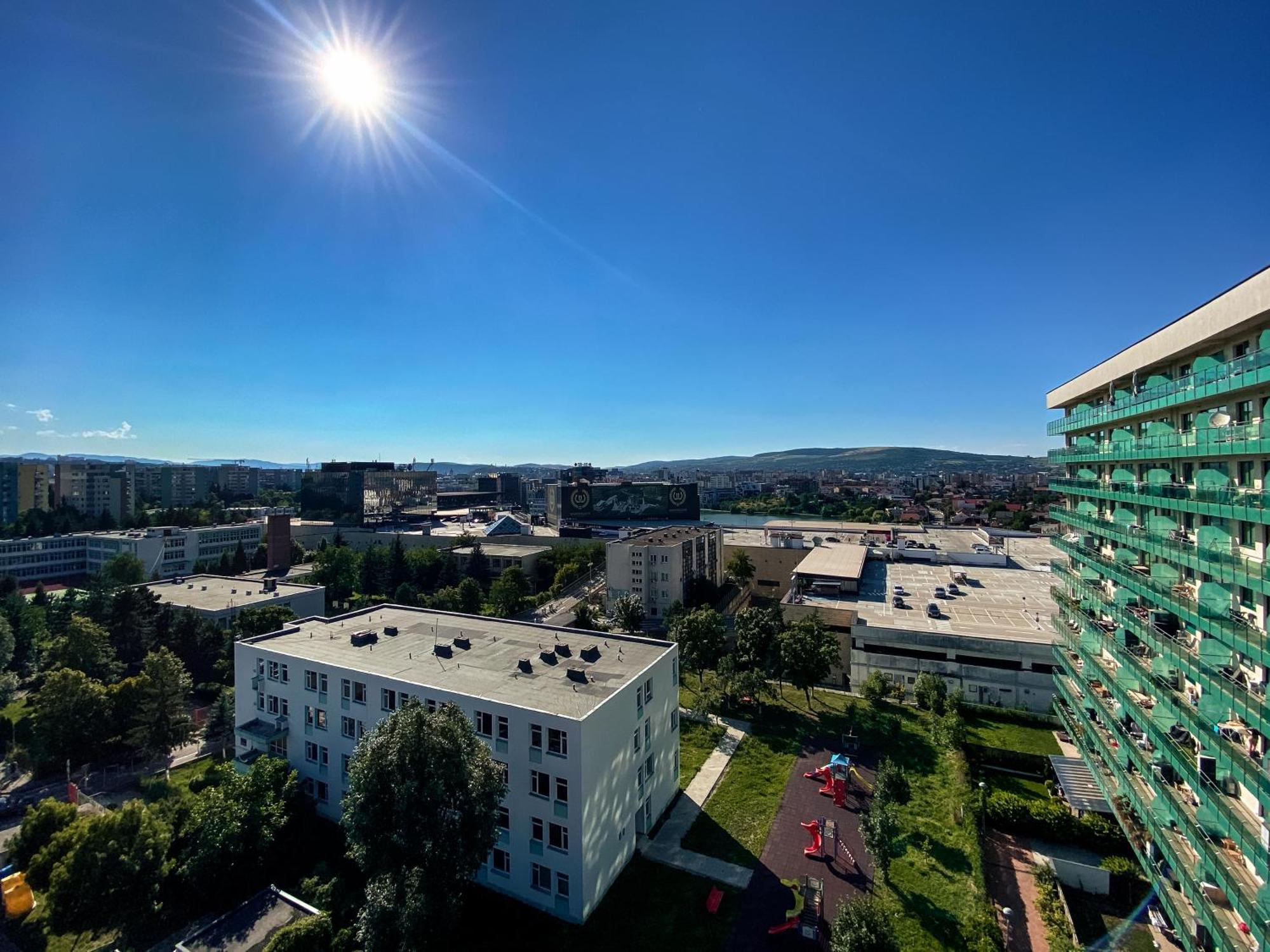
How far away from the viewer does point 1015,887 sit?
47.9ft

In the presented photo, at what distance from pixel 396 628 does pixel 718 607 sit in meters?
29.3

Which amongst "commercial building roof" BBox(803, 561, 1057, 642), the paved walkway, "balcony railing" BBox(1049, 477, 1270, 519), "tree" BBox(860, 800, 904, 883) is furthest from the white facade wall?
"commercial building roof" BBox(803, 561, 1057, 642)

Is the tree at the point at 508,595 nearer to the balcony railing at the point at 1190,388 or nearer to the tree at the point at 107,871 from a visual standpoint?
the tree at the point at 107,871

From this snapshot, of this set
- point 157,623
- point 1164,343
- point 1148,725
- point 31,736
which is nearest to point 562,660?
point 1148,725

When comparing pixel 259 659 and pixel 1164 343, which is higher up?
pixel 1164 343

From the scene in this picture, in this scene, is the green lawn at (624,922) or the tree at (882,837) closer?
the green lawn at (624,922)

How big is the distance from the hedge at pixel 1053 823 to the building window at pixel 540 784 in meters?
13.2

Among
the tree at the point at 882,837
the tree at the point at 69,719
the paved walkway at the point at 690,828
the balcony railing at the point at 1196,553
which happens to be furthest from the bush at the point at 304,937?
the balcony railing at the point at 1196,553

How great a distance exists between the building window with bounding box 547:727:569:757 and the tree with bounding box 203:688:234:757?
706 inches

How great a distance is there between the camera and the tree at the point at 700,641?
2764cm

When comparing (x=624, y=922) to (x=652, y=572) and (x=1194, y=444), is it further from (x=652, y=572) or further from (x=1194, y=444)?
(x=652, y=572)

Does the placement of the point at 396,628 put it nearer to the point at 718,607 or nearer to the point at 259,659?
the point at 259,659

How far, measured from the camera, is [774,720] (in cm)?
2392

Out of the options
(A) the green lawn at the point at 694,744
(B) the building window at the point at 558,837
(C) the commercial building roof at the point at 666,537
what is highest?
(C) the commercial building roof at the point at 666,537
